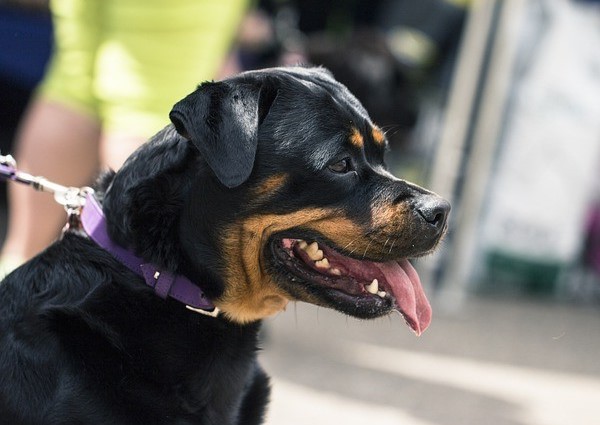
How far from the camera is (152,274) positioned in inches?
101

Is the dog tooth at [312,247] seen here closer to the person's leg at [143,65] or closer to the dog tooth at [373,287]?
the dog tooth at [373,287]

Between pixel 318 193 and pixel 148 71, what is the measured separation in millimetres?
1358

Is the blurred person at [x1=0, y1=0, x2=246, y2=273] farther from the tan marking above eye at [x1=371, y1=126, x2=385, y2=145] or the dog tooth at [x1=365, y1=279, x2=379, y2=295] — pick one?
the dog tooth at [x1=365, y1=279, x2=379, y2=295]

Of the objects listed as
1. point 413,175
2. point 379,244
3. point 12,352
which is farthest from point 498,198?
point 12,352

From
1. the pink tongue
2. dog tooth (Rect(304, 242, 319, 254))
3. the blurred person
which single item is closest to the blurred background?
the blurred person

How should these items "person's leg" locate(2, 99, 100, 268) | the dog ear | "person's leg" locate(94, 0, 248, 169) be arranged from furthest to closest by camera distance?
"person's leg" locate(2, 99, 100, 268), "person's leg" locate(94, 0, 248, 169), the dog ear

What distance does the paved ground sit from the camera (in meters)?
4.68

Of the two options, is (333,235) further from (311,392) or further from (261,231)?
(311,392)

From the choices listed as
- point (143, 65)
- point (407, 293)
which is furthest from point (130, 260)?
point (143, 65)

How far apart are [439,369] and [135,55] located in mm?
2450

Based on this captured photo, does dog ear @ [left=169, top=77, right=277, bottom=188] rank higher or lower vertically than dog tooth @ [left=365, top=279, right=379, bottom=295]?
higher

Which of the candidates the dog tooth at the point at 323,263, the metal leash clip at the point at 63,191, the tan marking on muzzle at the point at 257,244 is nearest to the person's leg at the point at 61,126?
the metal leash clip at the point at 63,191

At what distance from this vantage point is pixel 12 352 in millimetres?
2508

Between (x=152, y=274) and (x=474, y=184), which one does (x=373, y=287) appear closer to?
(x=152, y=274)
